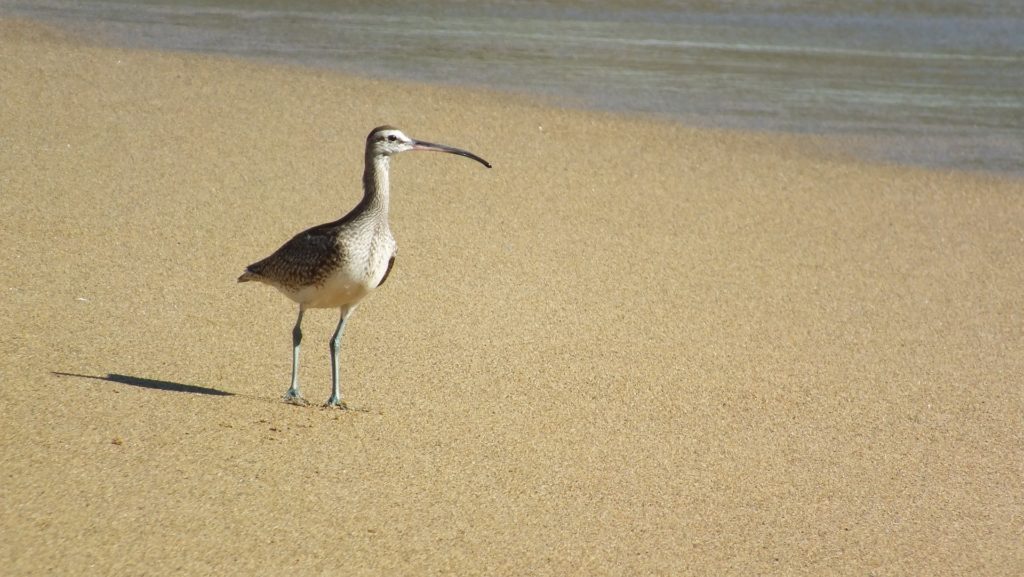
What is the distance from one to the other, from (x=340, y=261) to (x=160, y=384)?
98 cm

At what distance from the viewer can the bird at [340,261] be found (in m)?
6.06

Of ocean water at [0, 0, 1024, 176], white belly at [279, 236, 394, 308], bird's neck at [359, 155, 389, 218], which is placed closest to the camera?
white belly at [279, 236, 394, 308]

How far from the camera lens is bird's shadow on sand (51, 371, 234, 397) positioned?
6.12 metres

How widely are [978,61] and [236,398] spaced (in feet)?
44.9

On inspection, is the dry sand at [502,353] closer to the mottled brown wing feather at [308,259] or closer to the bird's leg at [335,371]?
the bird's leg at [335,371]

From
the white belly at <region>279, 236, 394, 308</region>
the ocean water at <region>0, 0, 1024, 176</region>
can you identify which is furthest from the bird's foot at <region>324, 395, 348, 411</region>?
the ocean water at <region>0, 0, 1024, 176</region>

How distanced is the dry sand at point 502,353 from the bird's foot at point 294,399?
13 centimetres

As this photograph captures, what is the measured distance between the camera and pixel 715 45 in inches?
702

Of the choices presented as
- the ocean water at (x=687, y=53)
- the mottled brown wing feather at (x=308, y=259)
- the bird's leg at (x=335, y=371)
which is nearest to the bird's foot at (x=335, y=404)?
the bird's leg at (x=335, y=371)

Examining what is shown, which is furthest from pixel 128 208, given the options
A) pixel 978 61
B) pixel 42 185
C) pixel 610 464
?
pixel 978 61

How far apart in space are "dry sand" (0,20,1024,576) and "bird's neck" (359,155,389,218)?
875mm

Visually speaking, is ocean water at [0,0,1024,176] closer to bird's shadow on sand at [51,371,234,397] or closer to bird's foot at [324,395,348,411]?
bird's foot at [324,395,348,411]

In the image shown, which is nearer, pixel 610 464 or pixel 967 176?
pixel 610 464

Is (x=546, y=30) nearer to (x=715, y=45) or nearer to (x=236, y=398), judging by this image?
(x=715, y=45)
